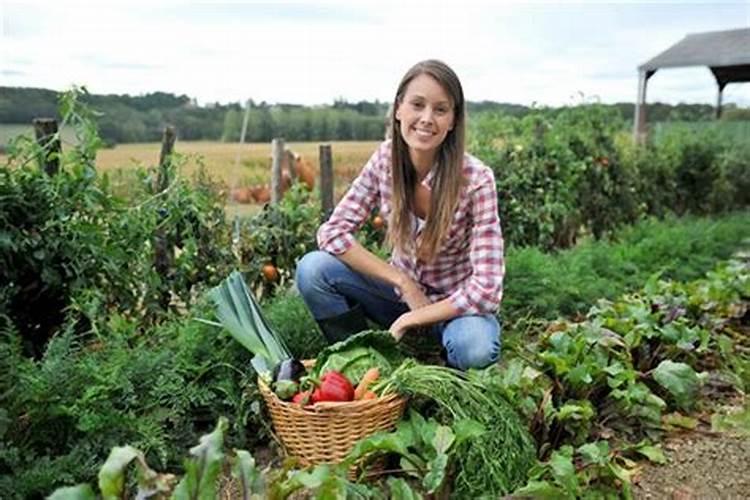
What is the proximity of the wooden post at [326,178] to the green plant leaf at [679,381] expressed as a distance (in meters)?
1.92

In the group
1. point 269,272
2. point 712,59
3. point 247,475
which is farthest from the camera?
point 712,59

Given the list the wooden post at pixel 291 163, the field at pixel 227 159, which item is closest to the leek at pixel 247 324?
the field at pixel 227 159

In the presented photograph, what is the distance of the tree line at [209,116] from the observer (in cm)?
299

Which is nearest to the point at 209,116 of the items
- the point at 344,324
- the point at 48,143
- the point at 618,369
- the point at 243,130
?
the point at 243,130

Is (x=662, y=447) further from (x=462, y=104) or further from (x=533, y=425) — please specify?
(x=462, y=104)

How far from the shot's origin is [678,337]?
3027mm

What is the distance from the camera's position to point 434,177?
268 centimetres

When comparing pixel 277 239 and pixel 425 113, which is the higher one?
pixel 425 113

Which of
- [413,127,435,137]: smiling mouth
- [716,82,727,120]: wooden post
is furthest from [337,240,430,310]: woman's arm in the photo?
[716,82,727,120]: wooden post

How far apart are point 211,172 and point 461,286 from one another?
135 cm

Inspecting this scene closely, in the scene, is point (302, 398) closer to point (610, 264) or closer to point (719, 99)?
point (610, 264)

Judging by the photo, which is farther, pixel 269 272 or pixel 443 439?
pixel 269 272

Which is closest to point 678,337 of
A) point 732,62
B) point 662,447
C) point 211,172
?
point 662,447

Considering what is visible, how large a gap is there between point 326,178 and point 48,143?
1.74 meters
